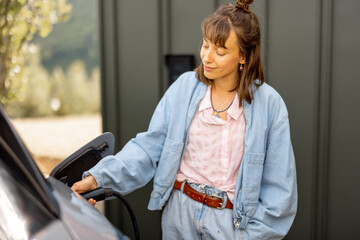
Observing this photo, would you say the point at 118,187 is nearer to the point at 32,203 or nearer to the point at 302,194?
the point at 32,203

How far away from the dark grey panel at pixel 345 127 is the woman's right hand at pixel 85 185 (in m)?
1.80

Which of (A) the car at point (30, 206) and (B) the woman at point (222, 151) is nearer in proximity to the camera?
(A) the car at point (30, 206)

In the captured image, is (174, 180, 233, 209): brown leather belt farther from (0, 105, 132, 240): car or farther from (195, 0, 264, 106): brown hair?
(0, 105, 132, 240): car

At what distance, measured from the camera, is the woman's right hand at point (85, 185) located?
1.86 meters

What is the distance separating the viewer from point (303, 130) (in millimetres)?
3172

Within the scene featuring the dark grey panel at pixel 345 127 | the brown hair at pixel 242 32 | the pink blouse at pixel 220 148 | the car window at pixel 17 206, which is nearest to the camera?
the car window at pixel 17 206

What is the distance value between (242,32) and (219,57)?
14 cm

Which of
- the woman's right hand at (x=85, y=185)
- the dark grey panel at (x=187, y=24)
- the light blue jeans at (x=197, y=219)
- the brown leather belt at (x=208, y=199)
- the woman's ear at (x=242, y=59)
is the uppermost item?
the dark grey panel at (x=187, y=24)

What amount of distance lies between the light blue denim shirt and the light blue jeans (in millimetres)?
49

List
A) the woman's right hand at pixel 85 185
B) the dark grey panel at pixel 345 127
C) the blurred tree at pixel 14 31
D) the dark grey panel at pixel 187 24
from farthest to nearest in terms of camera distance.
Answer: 1. the blurred tree at pixel 14 31
2. the dark grey panel at pixel 187 24
3. the dark grey panel at pixel 345 127
4. the woman's right hand at pixel 85 185

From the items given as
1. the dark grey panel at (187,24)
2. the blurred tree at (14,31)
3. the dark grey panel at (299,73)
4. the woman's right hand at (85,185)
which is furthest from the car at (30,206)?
the blurred tree at (14,31)

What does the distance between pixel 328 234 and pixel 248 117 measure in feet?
5.09

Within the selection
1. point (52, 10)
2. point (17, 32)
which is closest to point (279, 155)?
point (17, 32)

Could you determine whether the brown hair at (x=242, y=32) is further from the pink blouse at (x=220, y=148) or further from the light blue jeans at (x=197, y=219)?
the light blue jeans at (x=197, y=219)
